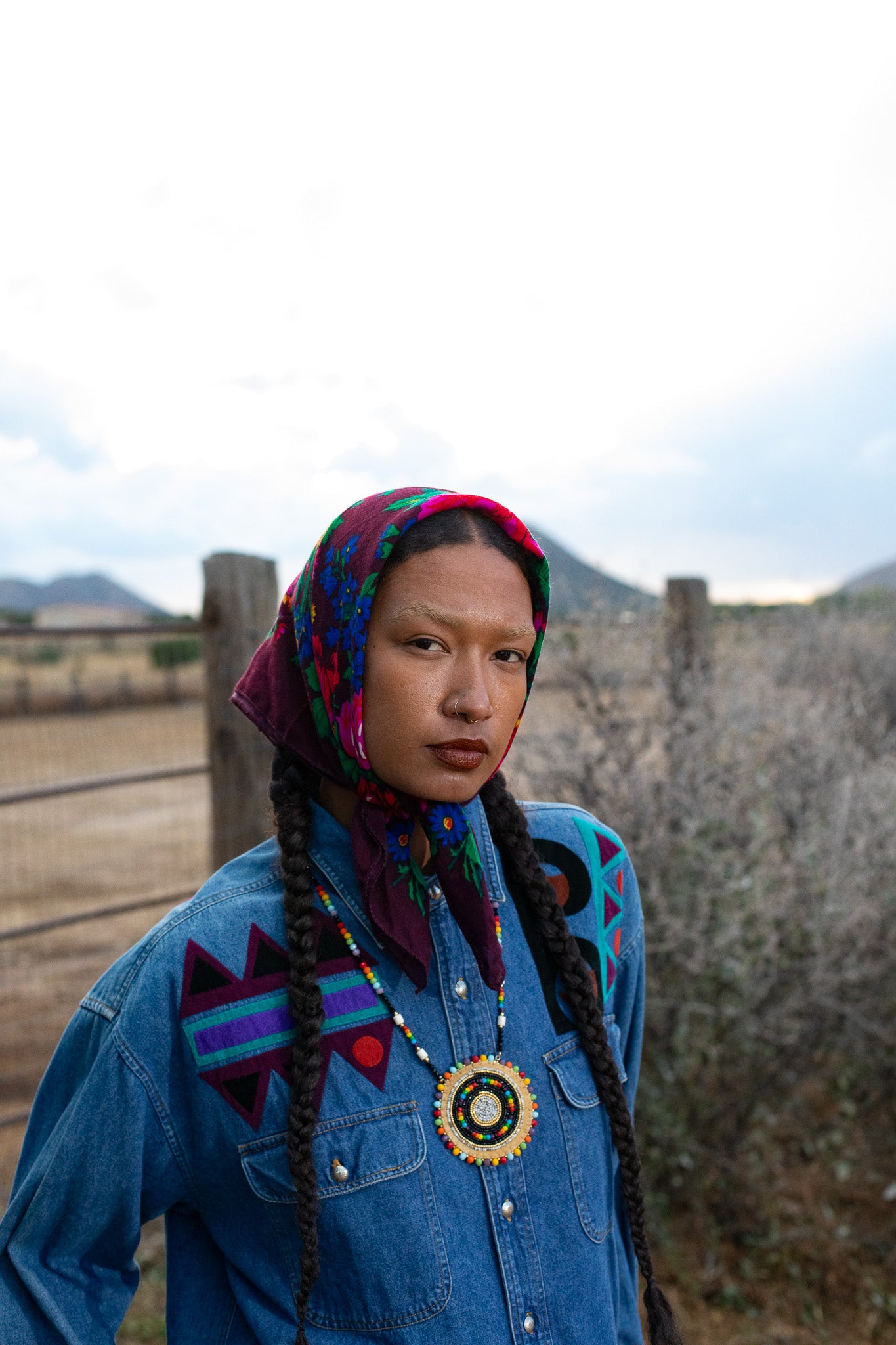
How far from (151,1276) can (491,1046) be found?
2.48 metres

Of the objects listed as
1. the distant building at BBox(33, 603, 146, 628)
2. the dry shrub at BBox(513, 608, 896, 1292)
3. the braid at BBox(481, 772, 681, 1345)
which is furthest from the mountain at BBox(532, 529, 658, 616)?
the distant building at BBox(33, 603, 146, 628)

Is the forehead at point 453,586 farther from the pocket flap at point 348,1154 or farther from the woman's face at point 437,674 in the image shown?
Result: the pocket flap at point 348,1154

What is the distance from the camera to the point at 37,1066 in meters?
4.14

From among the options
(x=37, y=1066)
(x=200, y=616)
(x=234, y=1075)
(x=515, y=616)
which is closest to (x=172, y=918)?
(x=234, y=1075)

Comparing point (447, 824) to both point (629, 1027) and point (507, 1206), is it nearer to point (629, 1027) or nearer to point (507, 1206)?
point (507, 1206)

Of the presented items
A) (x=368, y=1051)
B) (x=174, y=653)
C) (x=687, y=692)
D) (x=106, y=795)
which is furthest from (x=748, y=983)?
(x=174, y=653)

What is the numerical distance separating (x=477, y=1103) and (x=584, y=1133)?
0.19m

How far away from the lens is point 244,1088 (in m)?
1.22

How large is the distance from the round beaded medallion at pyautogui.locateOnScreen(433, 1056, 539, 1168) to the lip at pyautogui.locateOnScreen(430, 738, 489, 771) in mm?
405

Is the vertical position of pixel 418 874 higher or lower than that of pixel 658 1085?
higher

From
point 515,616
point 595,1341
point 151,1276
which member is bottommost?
point 151,1276

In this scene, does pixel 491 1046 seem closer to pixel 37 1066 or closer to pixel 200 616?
pixel 200 616

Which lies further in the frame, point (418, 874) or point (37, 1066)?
point (37, 1066)

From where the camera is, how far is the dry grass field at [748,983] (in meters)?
2.98
